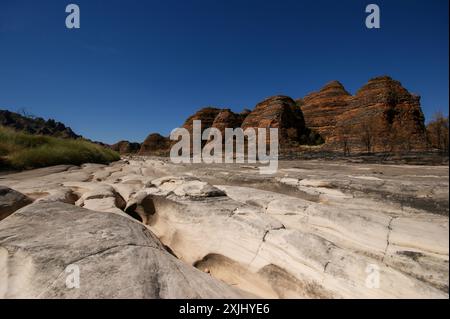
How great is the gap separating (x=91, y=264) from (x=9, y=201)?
1959mm

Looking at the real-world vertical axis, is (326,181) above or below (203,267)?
above

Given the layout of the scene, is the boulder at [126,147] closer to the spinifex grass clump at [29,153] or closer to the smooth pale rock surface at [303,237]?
the spinifex grass clump at [29,153]

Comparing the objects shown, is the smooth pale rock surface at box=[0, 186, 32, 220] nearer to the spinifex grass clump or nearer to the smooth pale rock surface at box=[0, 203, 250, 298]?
the smooth pale rock surface at box=[0, 203, 250, 298]

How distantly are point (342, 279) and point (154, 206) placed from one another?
219 cm

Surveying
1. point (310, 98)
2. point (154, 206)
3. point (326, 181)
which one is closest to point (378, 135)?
point (310, 98)

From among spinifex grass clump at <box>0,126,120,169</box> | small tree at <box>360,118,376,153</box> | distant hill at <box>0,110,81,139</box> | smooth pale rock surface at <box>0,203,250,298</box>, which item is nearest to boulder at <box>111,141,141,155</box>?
distant hill at <box>0,110,81,139</box>

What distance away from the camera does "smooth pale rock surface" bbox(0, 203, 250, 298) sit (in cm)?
118

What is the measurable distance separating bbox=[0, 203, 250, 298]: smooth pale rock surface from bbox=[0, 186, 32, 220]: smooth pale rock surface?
2.34 ft

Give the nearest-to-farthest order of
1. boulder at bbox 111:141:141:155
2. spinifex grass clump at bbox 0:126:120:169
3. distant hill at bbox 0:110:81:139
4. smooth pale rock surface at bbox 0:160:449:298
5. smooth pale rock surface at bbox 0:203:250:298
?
smooth pale rock surface at bbox 0:203:250:298 < smooth pale rock surface at bbox 0:160:449:298 < spinifex grass clump at bbox 0:126:120:169 < distant hill at bbox 0:110:81:139 < boulder at bbox 111:141:141:155

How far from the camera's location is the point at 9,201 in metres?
2.51

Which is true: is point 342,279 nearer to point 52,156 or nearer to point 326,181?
point 326,181

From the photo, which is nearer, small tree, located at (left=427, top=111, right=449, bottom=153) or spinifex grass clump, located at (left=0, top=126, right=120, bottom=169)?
small tree, located at (left=427, top=111, right=449, bottom=153)

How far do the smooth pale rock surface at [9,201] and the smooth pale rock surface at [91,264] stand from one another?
0.71 meters
